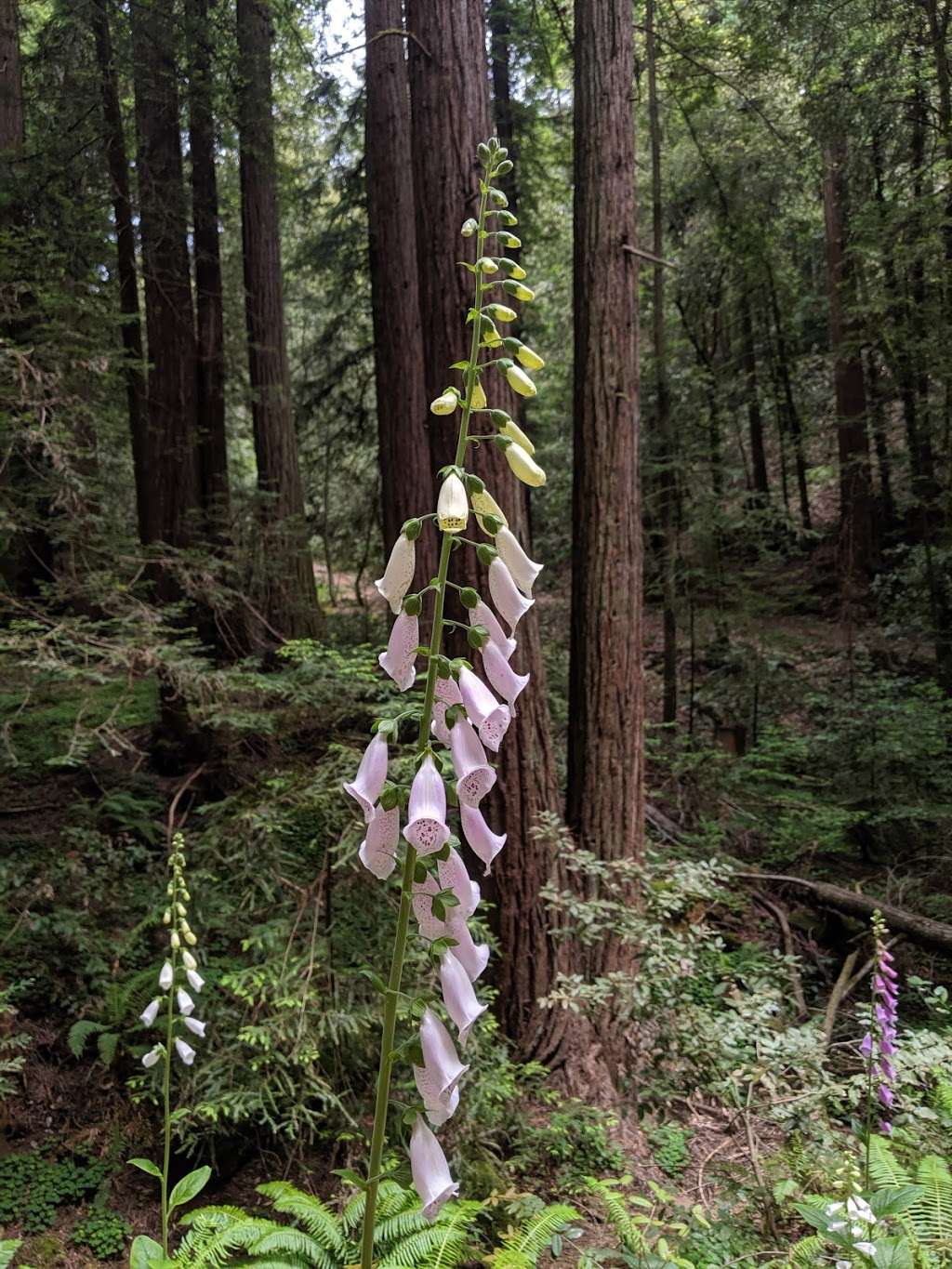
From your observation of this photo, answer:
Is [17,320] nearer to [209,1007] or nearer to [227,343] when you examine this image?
[209,1007]

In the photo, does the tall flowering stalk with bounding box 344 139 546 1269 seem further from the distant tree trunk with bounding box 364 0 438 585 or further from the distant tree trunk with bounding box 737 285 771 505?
the distant tree trunk with bounding box 737 285 771 505

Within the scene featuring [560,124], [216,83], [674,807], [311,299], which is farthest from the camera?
[311,299]

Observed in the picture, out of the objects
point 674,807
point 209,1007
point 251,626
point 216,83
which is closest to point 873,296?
point 674,807

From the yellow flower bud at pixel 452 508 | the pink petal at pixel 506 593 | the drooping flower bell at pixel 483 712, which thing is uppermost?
the yellow flower bud at pixel 452 508

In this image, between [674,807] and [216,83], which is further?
[674,807]

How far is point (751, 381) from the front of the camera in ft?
46.2

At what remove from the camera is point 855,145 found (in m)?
9.59

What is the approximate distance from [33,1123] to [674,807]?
555 centimetres

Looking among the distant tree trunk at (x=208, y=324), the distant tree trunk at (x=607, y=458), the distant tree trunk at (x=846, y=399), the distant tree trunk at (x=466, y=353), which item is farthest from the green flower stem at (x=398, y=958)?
the distant tree trunk at (x=846, y=399)

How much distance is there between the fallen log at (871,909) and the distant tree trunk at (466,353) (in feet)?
5.84

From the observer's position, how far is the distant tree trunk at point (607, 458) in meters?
4.69

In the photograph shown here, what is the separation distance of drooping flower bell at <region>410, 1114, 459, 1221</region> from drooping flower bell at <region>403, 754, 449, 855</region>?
545mm

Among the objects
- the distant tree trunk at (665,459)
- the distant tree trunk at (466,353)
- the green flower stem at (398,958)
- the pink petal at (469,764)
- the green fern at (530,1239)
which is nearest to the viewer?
the green flower stem at (398,958)

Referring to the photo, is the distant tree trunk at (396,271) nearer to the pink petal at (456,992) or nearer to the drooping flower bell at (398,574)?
the drooping flower bell at (398,574)
